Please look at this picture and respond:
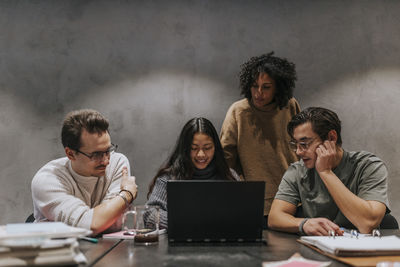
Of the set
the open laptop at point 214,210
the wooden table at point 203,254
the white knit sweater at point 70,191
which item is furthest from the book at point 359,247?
the white knit sweater at point 70,191

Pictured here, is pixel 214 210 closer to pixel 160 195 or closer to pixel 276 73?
pixel 160 195

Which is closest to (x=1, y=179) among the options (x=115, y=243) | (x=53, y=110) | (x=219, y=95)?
(x=53, y=110)

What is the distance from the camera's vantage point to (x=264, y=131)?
2668mm

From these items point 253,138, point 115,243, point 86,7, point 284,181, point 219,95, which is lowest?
point 115,243

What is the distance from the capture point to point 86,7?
3.43 m

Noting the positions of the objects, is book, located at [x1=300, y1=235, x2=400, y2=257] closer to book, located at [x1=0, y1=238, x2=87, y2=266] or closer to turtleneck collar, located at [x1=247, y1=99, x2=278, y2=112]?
book, located at [x1=0, y1=238, x2=87, y2=266]

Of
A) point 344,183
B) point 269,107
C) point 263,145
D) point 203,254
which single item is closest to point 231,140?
point 263,145

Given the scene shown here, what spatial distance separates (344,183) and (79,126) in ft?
4.54

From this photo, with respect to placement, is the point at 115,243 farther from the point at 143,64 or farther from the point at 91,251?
the point at 143,64

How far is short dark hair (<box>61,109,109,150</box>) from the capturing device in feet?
Result: 6.26

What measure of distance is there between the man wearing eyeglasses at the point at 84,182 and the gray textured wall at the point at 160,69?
1.37 meters

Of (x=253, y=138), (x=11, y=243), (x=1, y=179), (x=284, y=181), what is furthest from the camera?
(x=1, y=179)

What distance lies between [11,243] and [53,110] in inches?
99.2

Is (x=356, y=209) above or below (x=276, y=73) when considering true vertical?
below
